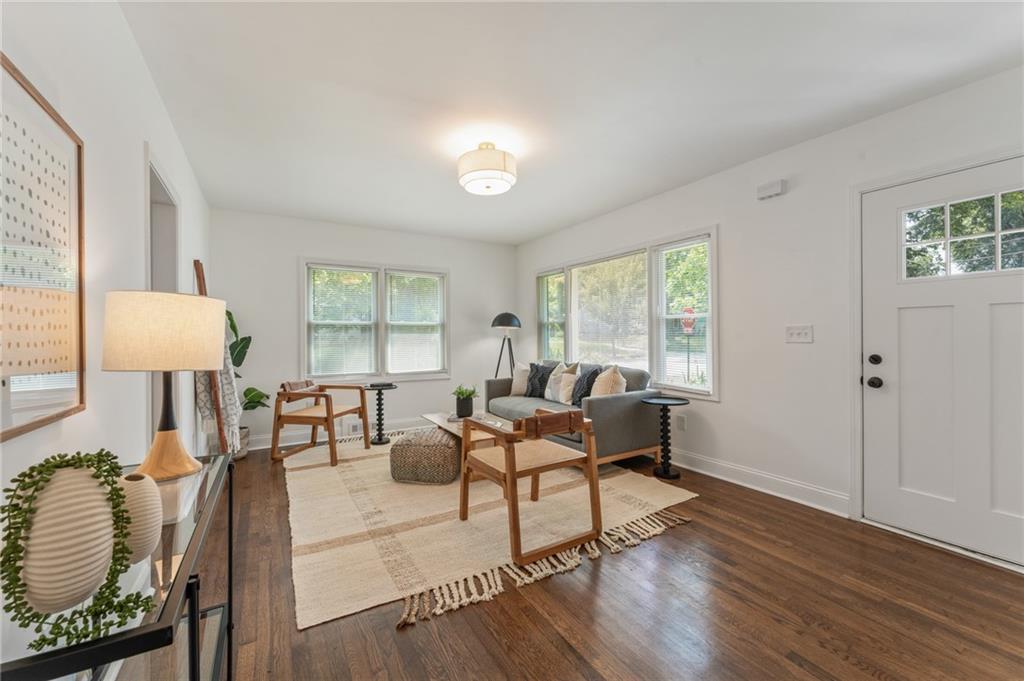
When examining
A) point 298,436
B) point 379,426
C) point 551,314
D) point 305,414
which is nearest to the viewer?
point 305,414

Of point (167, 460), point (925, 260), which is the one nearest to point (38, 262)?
point (167, 460)

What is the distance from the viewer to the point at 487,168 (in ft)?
9.04

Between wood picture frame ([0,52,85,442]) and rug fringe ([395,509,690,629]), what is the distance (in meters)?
1.43

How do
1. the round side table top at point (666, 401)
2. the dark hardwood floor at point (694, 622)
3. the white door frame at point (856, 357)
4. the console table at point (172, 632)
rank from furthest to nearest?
the round side table top at point (666, 401) < the white door frame at point (856, 357) < the dark hardwood floor at point (694, 622) < the console table at point (172, 632)

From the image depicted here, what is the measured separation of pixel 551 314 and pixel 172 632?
16.6 ft

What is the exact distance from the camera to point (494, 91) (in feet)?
7.59

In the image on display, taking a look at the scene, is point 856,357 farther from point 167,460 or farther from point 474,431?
point 167,460

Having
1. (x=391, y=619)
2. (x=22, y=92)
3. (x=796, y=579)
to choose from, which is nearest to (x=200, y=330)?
(x=22, y=92)

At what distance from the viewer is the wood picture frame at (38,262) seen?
942 millimetres

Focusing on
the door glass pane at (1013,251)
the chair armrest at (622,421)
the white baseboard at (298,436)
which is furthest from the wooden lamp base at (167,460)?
the door glass pane at (1013,251)

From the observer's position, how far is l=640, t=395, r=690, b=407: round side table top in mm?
3435

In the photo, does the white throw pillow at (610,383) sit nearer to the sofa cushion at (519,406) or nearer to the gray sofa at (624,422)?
the gray sofa at (624,422)

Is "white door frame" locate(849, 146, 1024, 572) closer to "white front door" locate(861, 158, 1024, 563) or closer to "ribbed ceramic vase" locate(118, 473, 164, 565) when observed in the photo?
"white front door" locate(861, 158, 1024, 563)

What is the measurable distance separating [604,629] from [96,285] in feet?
7.46
